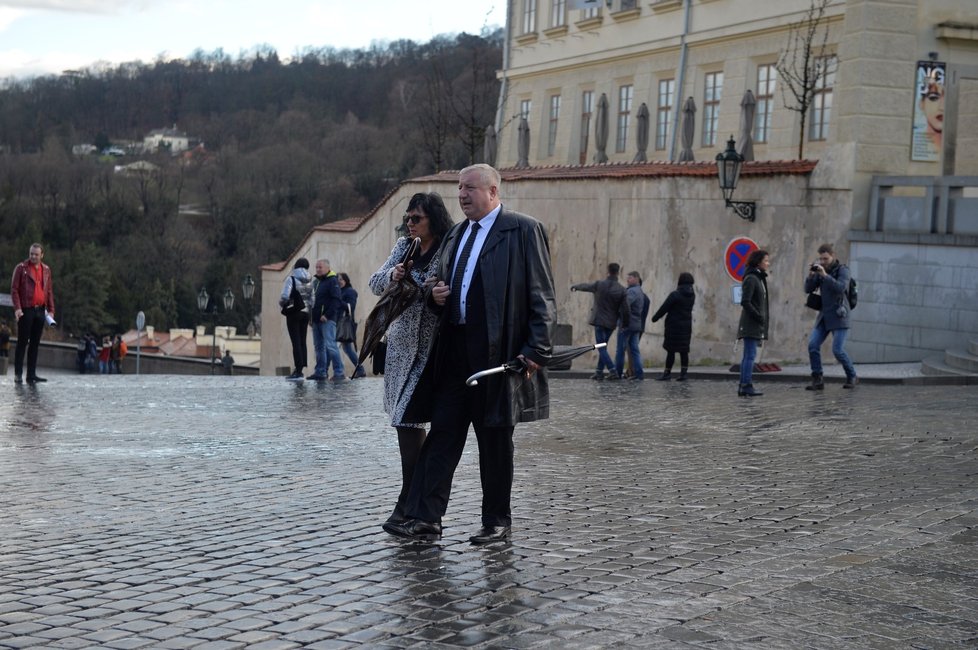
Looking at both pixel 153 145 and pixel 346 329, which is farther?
pixel 153 145

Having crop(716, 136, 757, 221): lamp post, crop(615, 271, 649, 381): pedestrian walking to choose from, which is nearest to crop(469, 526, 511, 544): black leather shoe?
crop(615, 271, 649, 381): pedestrian walking

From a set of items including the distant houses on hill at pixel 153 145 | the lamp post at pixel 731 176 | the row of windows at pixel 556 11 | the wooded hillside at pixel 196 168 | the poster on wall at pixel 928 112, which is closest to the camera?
the lamp post at pixel 731 176

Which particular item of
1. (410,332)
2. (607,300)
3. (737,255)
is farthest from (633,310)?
(410,332)

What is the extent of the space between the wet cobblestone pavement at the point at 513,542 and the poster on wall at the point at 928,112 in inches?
556

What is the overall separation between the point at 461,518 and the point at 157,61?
456ft

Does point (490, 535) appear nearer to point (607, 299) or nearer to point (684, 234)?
point (607, 299)

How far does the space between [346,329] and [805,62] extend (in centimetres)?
1132

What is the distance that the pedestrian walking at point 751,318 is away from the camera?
18.6m

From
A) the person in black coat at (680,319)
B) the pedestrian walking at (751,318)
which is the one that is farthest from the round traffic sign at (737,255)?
the pedestrian walking at (751,318)

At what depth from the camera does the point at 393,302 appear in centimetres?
781

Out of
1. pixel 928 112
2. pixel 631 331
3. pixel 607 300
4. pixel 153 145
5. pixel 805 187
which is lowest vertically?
pixel 631 331

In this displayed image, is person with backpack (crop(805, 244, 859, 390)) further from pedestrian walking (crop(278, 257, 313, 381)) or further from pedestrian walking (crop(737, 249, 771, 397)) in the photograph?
pedestrian walking (crop(278, 257, 313, 381))

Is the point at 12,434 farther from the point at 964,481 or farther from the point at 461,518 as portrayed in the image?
the point at 964,481

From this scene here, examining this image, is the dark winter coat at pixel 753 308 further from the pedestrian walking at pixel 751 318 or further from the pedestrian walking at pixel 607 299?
the pedestrian walking at pixel 607 299
